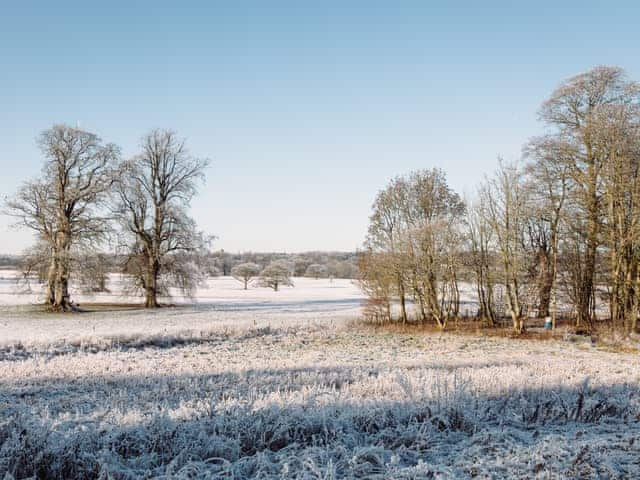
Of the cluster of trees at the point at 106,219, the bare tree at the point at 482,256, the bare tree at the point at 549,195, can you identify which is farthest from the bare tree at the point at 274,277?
the bare tree at the point at 549,195

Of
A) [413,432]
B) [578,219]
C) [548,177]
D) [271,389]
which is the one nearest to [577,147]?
[548,177]

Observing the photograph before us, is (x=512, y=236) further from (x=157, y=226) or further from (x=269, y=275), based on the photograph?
(x=269, y=275)

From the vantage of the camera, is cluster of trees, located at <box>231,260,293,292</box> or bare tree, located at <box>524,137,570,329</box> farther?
cluster of trees, located at <box>231,260,293,292</box>

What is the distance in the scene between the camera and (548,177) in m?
23.0

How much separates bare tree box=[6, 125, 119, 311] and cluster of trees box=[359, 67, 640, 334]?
19284 millimetres

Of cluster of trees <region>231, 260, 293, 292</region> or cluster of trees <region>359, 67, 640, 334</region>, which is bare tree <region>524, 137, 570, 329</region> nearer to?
cluster of trees <region>359, 67, 640, 334</region>

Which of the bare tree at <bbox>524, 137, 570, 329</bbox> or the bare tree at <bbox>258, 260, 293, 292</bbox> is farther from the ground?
the bare tree at <bbox>524, 137, 570, 329</bbox>

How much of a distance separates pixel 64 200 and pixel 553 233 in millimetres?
29886

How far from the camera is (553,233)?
23234mm

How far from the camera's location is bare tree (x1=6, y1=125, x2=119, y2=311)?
3084 cm

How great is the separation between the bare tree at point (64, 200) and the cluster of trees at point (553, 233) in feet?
63.3

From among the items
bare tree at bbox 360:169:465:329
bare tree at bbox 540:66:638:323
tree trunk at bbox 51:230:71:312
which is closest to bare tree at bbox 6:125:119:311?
tree trunk at bbox 51:230:71:312

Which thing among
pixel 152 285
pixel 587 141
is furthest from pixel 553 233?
pixel 152 285

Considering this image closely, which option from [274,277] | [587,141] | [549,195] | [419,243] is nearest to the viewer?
[587,141]
